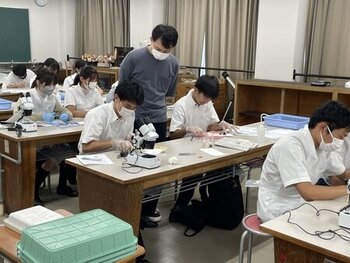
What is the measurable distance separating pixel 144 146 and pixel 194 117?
0.93 m


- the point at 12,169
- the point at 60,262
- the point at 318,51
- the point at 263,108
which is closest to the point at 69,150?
the point at 12,169

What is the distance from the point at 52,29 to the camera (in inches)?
353

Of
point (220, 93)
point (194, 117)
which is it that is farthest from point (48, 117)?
point (220, 93)

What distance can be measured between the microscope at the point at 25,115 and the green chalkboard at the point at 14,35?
5.32m

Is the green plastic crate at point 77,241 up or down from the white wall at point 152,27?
down

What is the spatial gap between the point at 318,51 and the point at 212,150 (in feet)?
10.7

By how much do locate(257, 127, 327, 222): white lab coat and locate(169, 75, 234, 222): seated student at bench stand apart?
3.38 ft

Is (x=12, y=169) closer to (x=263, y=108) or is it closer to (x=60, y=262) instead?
(x=60, y=262)

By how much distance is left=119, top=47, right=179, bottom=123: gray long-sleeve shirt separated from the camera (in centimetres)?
316

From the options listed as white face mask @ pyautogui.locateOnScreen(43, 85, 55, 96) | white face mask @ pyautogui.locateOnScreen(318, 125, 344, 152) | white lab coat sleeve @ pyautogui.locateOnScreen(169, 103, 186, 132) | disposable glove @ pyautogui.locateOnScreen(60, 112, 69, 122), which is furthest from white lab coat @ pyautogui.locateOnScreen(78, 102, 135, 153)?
white face mask @ pyautogui.locateOnScreen(318, 125, 344, 152)

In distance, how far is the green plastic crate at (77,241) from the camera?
1.33 m

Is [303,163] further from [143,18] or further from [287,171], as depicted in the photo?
[143,18]

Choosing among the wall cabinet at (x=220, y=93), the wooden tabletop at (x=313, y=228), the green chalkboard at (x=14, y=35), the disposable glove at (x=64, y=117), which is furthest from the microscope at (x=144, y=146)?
the green chalkboard at (x=14, y=35)

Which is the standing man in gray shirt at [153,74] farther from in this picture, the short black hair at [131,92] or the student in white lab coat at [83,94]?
the student in white lab coat at [83,94]
